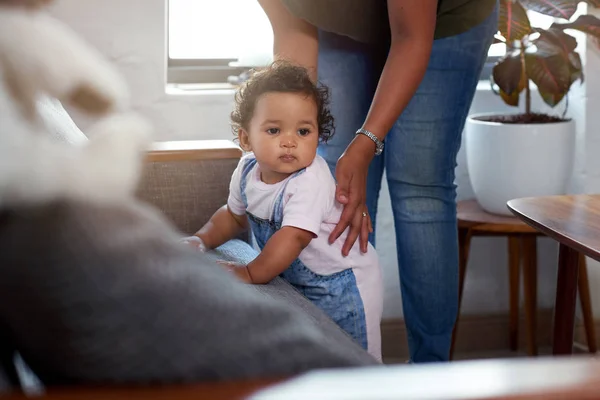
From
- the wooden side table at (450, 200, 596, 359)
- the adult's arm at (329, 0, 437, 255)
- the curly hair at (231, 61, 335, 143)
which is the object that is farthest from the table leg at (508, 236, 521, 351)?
the curly hair at (231, 61, 335, 143)

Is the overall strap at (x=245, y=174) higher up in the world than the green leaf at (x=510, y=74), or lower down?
lower down

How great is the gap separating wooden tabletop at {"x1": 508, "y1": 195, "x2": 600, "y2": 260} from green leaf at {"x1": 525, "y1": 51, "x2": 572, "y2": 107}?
0.66m

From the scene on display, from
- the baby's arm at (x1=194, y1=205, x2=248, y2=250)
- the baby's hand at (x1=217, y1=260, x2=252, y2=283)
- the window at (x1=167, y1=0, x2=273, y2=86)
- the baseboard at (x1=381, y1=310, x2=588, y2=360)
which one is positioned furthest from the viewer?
the baseboard at (x1=381, y1=310, x2=588, y2=360)

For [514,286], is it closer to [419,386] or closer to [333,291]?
[333,291]

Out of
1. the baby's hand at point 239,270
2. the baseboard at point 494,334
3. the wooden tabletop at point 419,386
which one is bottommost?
the baseboard at point 494,334

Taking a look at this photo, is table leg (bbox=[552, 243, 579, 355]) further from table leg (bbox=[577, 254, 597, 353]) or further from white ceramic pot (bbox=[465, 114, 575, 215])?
table leg (bbox=[577, 254, 597, 353])

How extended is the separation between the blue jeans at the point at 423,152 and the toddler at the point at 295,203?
231 mm

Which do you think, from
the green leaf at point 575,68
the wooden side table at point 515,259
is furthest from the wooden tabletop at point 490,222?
the green leaf at point 575,68

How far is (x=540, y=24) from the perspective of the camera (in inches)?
96.5

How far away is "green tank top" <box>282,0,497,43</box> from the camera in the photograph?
1.46 metres

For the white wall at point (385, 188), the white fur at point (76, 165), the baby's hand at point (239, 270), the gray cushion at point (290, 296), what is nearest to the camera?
the white fur at point (76, 165)

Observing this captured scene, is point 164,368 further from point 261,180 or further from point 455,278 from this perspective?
point 455,278

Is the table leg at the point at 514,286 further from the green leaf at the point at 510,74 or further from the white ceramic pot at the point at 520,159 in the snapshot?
the green leaf at the point at 510,74

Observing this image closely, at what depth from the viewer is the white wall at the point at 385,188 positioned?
1.99 meters
